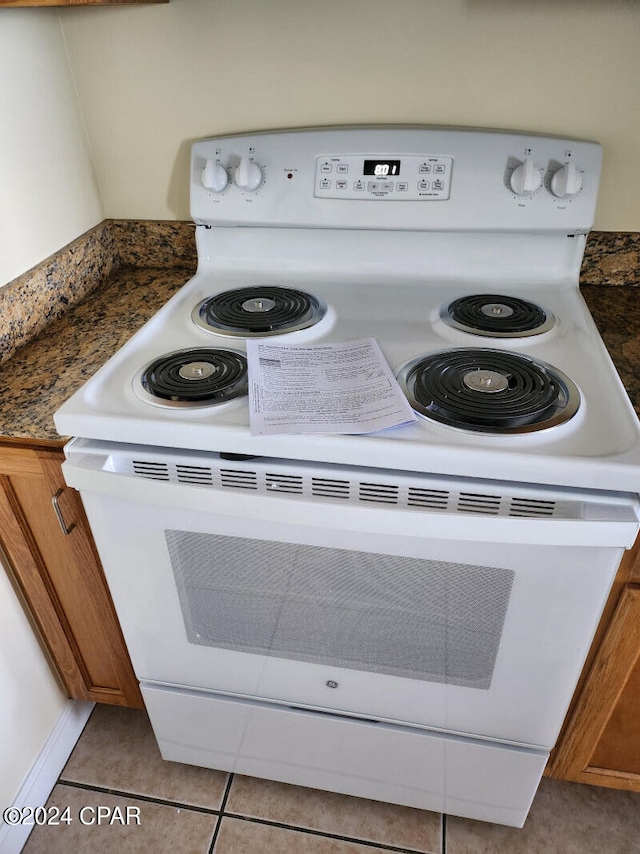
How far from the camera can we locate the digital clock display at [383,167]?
4.02ft

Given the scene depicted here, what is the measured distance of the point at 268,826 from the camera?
1.33m

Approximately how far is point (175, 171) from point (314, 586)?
38.4 inches

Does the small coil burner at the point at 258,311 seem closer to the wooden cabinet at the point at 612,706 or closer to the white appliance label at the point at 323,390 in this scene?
the white appliance label at the point at 323,390

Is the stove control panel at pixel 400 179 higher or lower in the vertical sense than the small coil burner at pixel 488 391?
higher

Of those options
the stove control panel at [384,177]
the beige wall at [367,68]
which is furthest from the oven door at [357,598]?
the beige wall at [367,68]

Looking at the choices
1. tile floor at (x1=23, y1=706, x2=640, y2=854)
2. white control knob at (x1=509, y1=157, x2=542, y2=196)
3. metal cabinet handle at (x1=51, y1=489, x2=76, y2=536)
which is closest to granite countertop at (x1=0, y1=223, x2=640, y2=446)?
metal cabinet handle at (x1=51, y1=489, x2=76, y2=536)

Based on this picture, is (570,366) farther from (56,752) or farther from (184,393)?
(56,752)

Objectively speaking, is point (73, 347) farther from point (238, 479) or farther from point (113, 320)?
point (238, 479)

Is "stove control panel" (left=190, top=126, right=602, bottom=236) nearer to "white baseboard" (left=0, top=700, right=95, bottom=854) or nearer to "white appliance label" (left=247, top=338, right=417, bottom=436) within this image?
"white appliance label" (left=247, top=338, right=417, bottom=436)

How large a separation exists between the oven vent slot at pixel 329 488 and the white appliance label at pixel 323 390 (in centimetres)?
7

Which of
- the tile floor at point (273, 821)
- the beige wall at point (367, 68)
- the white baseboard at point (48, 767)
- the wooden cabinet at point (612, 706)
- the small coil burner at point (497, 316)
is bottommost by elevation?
the tile floor at point (273, 821)

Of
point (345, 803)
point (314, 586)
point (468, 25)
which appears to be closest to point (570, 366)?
point (314, 586)

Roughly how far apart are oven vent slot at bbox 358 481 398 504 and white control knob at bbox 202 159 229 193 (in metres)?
0.75

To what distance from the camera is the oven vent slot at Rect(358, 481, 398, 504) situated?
85 centimetres
